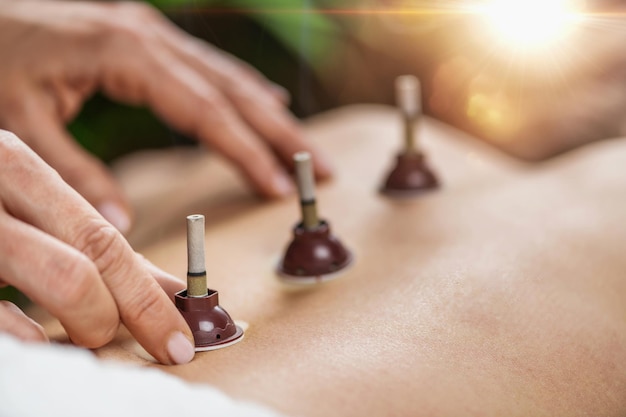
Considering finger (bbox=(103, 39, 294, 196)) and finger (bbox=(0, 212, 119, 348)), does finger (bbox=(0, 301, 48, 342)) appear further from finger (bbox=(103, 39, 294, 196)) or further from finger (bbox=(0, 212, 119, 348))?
finger (bbox=(103, 39, 294, 196))

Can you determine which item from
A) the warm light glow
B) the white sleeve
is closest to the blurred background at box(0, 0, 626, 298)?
the warm light glow

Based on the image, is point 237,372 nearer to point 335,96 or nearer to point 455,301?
point 455,301

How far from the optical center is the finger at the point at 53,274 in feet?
2.09

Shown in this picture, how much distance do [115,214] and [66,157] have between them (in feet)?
0.41

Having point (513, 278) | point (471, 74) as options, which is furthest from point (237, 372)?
point (471, 74)

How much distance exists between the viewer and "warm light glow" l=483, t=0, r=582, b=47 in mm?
1434

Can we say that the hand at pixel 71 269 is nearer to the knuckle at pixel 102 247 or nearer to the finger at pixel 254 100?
the knuckle at pixel 102 247

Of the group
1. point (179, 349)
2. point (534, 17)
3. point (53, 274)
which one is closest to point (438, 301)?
point (179, 349)

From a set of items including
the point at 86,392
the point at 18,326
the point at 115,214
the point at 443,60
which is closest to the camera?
the point at 86,392

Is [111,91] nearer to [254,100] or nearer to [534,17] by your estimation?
[254,100]

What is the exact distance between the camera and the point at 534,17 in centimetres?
147

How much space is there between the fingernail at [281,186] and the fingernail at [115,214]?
0.87ft

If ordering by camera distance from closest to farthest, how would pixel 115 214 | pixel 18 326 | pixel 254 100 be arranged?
pixel 18 326 < pixel 115 214 < pixel 254 100

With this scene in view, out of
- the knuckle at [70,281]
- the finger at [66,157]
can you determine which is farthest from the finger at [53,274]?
the finger at [66,157]
